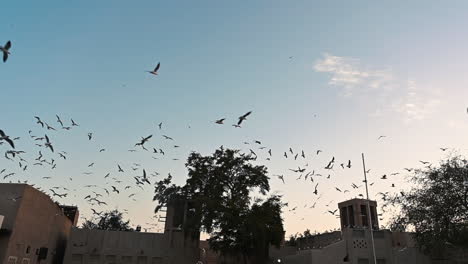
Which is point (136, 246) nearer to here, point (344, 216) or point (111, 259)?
point (111, 259)

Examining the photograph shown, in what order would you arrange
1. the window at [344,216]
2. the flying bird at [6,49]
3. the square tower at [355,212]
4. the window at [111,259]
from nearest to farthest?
the flying bird at [6,49], the window at [111,259], the square tower at [355,212], the window at [344,216]

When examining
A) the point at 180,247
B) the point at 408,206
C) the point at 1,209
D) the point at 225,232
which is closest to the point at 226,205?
the point at 225,232

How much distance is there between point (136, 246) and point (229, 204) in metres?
14.2

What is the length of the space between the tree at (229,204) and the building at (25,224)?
1713cm

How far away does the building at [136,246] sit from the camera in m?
46.9

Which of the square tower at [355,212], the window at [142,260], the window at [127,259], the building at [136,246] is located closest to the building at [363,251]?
the building at [136,246]

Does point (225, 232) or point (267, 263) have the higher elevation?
point (225, 232)

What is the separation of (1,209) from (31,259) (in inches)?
298

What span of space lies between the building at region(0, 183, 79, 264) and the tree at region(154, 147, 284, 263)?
17132 mm

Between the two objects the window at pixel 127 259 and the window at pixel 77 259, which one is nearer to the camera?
the window at pixel 77 259

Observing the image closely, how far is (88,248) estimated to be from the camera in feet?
154

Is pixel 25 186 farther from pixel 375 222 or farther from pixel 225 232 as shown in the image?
pixel 375 222

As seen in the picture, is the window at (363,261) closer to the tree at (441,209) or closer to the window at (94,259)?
the tree at (441,209)

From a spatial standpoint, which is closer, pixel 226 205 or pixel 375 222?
pixel 226 205
